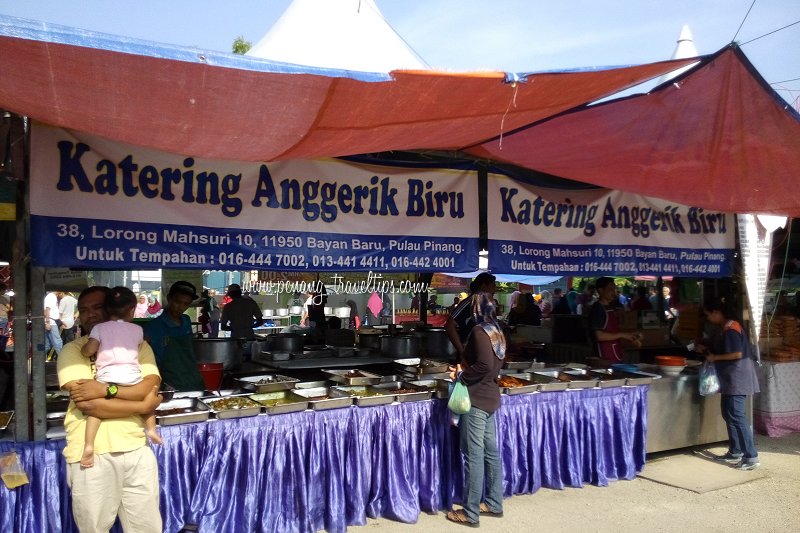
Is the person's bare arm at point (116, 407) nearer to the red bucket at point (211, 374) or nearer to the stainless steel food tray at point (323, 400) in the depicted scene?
the stainless steel food tray at point (323, 400)

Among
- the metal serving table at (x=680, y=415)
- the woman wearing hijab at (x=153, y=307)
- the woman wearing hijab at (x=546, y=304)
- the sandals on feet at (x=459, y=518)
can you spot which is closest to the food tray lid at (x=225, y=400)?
the sandals on feet at (x=459, y=518)

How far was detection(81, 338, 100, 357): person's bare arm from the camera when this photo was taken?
9.23ft

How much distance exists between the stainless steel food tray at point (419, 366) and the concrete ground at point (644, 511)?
125 cm

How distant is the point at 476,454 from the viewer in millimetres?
4141

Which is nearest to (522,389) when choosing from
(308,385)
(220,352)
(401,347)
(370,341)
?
(308,385)

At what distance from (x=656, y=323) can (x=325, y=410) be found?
621 cm

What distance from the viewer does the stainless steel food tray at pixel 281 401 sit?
3938mm

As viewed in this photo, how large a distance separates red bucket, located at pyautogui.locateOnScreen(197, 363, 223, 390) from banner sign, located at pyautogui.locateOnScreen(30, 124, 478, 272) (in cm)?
124

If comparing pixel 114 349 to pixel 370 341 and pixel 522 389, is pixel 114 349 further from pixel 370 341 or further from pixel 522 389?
pixel 370 341

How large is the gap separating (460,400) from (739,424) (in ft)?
9.96

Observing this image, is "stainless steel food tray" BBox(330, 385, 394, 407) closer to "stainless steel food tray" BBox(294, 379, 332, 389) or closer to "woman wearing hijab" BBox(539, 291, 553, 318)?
"stainless steel food tray" BBox(294, 379, 332, 389)

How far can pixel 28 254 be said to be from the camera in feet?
10.8

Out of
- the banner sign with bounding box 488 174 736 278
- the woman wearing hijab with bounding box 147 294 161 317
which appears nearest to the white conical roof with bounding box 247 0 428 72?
the banner sign with bounding box 488 174 736 278

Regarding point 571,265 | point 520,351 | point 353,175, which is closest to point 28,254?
point 353,175
